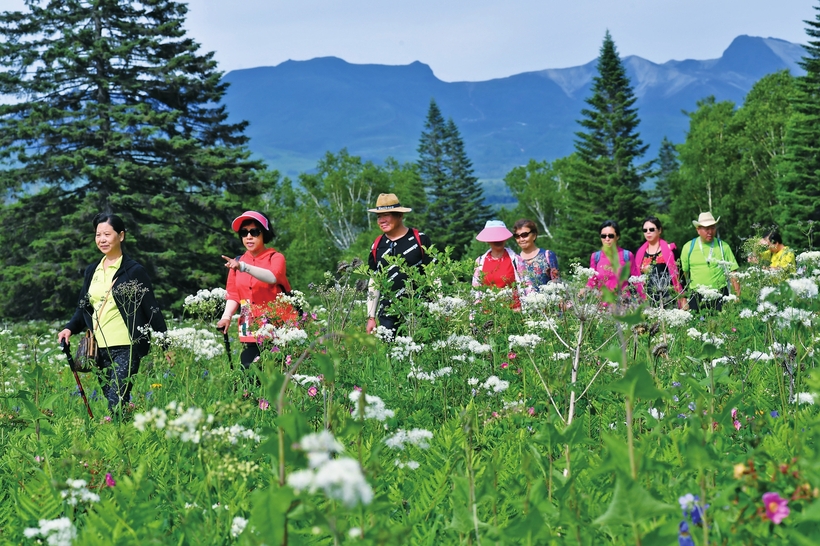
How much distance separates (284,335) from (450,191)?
6668 cm

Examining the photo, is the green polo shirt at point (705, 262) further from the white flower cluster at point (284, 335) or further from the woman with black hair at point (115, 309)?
the woman with black hair at point (115, 309)

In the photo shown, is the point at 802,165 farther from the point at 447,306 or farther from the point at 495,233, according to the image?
the point at 447,306

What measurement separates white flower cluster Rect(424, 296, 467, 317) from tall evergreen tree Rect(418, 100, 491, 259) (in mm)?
60374

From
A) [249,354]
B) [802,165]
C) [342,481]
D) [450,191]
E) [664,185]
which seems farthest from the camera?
[664,185]

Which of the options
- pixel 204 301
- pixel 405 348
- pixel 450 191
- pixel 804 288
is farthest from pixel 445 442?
pixel 450 191

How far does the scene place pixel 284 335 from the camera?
434 centimetres

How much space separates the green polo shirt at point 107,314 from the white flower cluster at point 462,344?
257cm

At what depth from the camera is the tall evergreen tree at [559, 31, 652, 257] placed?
164ft

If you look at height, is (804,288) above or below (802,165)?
above

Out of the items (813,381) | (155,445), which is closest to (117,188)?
(155,445)

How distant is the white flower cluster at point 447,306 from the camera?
4.74 m

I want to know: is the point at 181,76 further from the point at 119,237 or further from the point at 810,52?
the point at 810,52

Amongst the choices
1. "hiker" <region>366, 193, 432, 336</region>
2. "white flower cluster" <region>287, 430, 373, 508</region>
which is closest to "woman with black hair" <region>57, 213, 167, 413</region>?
"hiker" <region>366, 193, 432, 336</region>

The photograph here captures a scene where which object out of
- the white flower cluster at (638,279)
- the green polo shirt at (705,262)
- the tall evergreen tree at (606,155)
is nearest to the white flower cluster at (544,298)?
the white flower cluster at (638,279)
